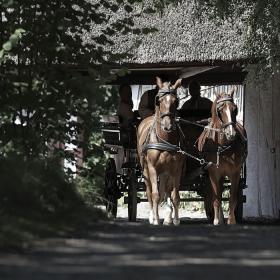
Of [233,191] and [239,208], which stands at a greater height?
[233,191]

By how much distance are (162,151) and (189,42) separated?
14.4 feet

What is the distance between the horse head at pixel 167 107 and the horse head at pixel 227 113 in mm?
664

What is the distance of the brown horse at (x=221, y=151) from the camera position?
13.6 m

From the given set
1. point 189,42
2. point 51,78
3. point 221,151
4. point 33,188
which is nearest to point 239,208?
point 221,151

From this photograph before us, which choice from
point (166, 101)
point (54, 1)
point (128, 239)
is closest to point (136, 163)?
point (166, 101)

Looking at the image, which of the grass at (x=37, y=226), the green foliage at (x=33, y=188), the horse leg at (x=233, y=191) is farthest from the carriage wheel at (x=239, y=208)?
the grass at (x=37, y=226)

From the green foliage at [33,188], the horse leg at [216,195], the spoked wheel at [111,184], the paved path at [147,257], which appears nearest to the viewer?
the paved path at [147,257]

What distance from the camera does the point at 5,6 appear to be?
34.3 feet

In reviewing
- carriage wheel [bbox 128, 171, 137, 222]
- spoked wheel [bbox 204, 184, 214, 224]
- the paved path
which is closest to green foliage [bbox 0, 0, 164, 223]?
the paved path

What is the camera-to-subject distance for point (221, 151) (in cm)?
1377

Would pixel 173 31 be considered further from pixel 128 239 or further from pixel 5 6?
pixel 128 239

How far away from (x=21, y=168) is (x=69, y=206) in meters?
0.64

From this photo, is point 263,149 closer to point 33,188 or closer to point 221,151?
point 221,151

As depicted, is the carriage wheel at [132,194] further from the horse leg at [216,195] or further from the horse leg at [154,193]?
the horse leg at [216,195]
